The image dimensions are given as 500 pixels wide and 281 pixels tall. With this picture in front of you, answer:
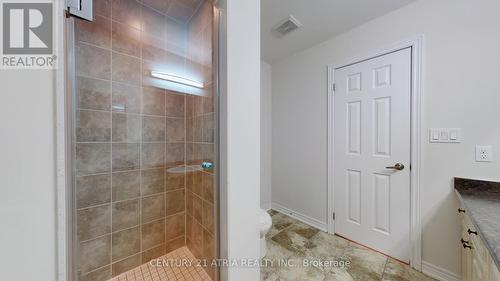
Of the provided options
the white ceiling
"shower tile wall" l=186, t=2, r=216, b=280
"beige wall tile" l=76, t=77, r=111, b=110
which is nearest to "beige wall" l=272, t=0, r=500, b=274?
the white ceiling

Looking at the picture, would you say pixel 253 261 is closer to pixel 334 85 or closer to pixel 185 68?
pixel 185 68

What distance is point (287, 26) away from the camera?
71.4 inches

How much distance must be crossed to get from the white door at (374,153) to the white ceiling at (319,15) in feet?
1.35

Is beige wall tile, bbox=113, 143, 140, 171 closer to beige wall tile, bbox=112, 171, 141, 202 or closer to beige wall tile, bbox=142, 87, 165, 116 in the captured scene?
beige wall tile, bbox=112, 171, 141, 202

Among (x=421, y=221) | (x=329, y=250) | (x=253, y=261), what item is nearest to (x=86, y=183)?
(x=253, y=261)

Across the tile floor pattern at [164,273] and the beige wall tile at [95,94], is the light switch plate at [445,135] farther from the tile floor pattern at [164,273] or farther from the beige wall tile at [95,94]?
the beige wall tile at [95,94]

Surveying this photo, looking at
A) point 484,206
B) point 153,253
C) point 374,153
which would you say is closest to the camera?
point 484,206

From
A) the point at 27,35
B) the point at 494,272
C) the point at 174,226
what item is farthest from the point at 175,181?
the point at 494,272

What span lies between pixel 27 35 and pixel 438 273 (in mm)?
2658

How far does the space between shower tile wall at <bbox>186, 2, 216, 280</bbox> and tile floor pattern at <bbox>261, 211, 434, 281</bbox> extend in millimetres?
655

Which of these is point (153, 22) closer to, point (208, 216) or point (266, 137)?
point (208, 216)

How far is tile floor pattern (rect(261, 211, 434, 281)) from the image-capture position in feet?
4.62

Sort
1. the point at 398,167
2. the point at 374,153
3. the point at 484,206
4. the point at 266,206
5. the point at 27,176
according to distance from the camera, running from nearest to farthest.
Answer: the point at 27,176 < the point at 484,206 < the point at 398,167 < the point at 374,153 < the point at 266,206

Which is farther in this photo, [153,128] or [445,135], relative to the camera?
[153,128]
